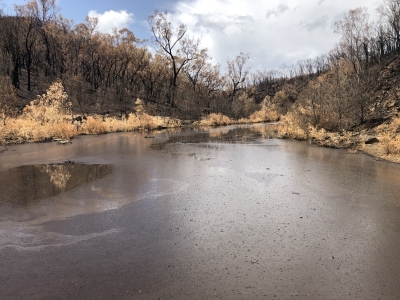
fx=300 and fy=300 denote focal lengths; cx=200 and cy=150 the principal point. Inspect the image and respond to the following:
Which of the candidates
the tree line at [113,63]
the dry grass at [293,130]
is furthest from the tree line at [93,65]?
the dry grass at [293,130]

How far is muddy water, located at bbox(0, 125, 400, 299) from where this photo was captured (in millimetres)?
3758

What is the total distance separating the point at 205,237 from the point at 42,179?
6473mm

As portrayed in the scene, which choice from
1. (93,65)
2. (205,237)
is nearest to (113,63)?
(93,65)

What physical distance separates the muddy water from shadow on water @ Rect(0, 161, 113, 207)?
10 centimetres

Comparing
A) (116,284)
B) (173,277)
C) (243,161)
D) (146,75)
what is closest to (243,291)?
(173,277)

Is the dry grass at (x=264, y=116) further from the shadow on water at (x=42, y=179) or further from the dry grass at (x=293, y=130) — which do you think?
the shadow on water at (x=42, y=179)

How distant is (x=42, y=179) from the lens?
928 cm

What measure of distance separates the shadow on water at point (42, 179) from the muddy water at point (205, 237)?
0.10m

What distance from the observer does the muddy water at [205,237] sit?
376cm

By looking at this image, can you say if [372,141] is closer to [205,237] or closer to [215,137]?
[215,137]

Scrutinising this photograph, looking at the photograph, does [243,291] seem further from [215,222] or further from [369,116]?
[369,116]

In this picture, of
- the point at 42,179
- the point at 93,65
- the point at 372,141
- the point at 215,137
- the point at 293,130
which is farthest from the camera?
the point at 93,65

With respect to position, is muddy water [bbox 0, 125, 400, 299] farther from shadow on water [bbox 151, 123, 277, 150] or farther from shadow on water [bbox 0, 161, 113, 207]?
shadow on water [bbox 151, 123, 277, 150]

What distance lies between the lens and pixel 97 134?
25.8m
